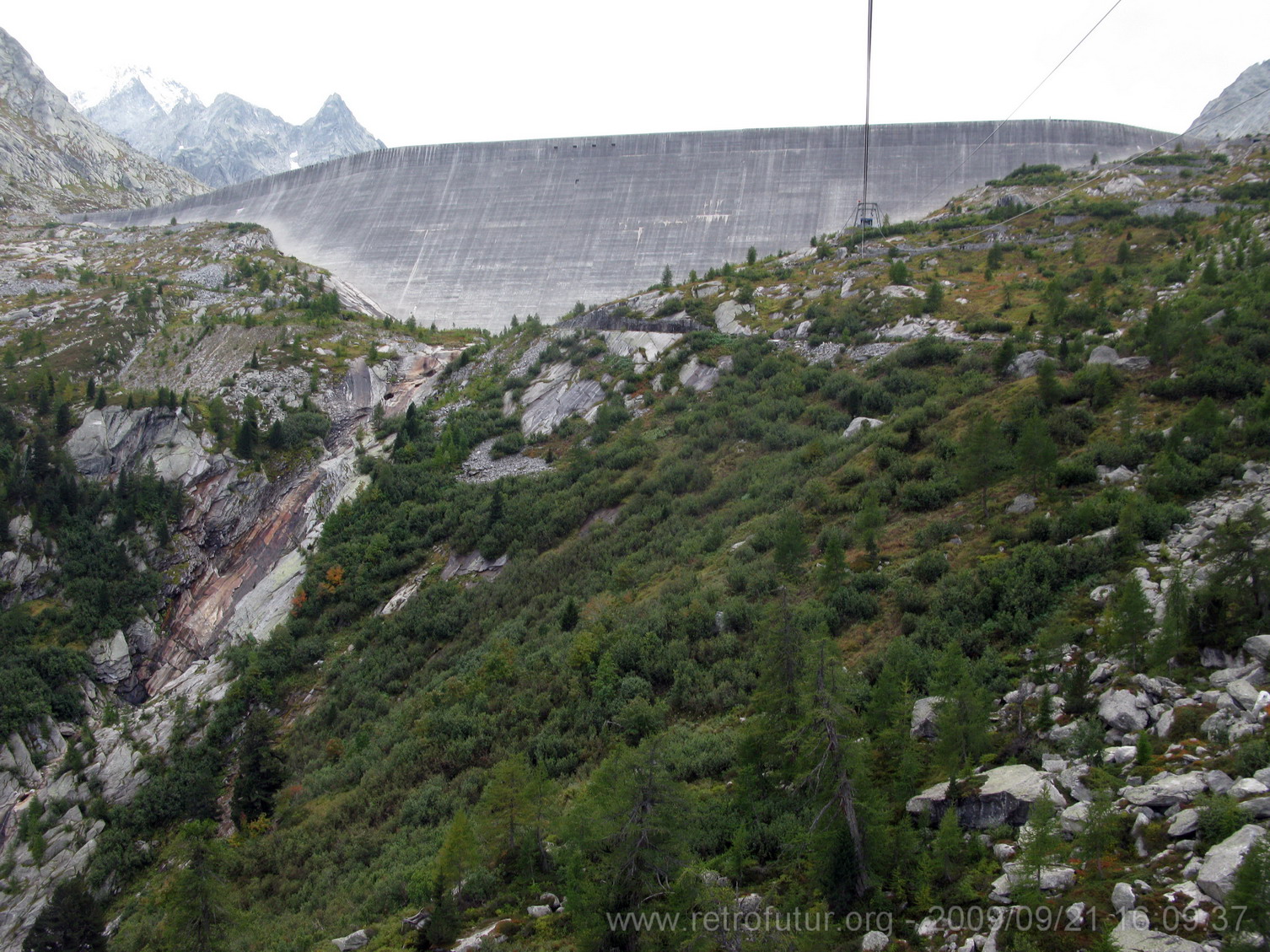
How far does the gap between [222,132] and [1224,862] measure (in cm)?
20698

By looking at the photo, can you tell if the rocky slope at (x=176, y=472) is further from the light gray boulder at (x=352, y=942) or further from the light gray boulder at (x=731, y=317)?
the light gray boulder at (x=731, y=317)

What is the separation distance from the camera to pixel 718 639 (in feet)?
51.7

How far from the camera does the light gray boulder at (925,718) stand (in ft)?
33.9

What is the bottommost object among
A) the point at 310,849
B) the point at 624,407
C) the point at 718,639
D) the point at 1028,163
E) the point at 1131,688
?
the point at 310,849

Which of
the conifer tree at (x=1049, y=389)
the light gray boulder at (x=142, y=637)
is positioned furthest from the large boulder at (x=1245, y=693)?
the light gray boulder at (x=142, y=637)

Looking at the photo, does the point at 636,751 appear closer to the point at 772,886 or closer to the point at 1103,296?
the point at 772,886

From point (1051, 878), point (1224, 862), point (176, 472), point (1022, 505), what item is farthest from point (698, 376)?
point (1224, 862)

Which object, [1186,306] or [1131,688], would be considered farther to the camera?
[1186,306]

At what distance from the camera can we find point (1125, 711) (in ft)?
28.1

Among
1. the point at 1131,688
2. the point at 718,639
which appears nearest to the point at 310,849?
the point at 718,639

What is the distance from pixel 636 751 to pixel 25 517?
3320 cm

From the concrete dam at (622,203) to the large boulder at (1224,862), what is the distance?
4755cm

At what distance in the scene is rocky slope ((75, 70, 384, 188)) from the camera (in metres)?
169

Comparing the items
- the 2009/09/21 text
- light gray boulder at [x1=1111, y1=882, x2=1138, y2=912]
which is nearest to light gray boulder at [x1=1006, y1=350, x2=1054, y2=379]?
the 2009/09/21 text
